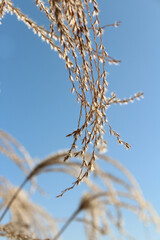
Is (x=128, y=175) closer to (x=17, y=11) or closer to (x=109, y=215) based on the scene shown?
(x=109, y=215)

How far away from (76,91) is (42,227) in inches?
97.1

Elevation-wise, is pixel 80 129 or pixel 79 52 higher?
pixel 79 52

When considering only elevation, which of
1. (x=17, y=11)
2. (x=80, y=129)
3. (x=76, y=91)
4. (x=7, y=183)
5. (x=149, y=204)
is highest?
(x=149, y=204)

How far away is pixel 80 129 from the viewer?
93cm

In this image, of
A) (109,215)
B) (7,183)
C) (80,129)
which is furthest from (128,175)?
(80,129)

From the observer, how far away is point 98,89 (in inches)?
36.9

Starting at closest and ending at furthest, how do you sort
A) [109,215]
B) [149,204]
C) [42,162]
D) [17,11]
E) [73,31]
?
[73,31] → [17,11] → [42,162] → [149,204] → [109,215]

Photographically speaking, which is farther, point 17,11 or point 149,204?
point 149,204

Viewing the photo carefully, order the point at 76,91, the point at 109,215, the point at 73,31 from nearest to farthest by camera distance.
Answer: the point at 73,31, the point at 76,91, the point at 109,215

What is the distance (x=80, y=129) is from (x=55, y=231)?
2.69 meters

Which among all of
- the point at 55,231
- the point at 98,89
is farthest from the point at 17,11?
the point at 55,231

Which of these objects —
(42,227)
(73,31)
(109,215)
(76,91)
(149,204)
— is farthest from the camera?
(42,227)

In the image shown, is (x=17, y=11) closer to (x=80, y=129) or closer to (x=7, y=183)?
(x=80, y=129)

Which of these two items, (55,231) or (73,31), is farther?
(55,231)
